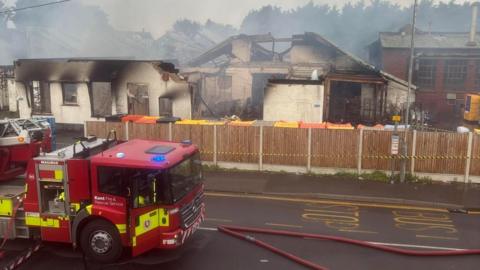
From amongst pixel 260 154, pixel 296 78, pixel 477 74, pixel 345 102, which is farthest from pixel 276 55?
pixel 260 154

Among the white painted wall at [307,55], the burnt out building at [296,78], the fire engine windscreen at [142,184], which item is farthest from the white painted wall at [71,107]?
the fire engine windscreen at [142,184]

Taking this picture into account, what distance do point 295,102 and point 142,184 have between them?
612 inches

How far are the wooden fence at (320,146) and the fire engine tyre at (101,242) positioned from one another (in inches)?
320

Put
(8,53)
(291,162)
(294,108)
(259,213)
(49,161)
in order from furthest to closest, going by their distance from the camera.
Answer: (8,53) → (294,108) → (291,162) → (259,213) → (49,161)

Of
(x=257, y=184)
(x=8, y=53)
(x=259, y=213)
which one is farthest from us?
(x=8, y=53)

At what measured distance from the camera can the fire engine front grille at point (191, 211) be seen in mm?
8602

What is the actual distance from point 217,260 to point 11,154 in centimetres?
800

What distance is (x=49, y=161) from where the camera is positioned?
868cm

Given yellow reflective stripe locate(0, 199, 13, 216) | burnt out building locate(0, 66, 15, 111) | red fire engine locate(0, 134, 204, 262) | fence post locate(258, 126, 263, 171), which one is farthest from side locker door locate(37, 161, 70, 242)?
burnt out building locate(0, 66, 15, 111)

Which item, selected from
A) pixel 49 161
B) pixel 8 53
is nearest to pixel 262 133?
pixel 49 161

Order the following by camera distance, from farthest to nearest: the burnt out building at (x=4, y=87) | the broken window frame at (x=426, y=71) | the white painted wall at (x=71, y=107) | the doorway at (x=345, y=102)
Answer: the broken window frame at (x=426, y=71), the burnt out building at (x=4, y=87), the doorway at (x=345, y=102), the white painted wall at (x=71, y=107)

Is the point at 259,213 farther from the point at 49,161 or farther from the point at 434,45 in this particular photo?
the point at 434,45

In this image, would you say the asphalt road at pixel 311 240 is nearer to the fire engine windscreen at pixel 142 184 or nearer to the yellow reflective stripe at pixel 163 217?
the yellow reflective stripe at pixel 163 217

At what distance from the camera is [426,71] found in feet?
106
